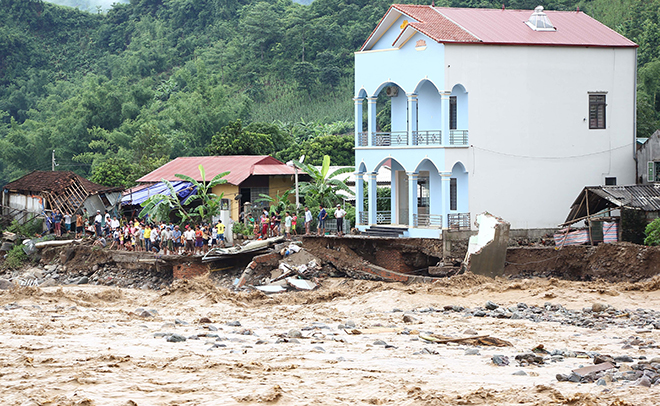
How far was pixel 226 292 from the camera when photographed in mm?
25438

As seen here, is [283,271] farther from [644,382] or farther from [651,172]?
[644,382]

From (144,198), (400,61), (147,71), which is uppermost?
(147,71)

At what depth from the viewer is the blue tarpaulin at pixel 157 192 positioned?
36.2 meters

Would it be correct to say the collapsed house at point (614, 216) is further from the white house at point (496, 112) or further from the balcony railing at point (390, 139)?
the balcony railing at point (390, 139)

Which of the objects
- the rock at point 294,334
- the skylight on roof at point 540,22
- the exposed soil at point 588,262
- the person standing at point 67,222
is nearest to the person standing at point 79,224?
the person standing at point 67,222

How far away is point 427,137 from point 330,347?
17045mm

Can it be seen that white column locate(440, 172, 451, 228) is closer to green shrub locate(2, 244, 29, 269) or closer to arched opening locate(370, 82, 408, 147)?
arched opening locate(370, 82, 408, 147)

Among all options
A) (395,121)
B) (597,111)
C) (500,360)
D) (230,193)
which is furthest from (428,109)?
(500,360)

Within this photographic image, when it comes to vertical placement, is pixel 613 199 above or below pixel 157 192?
below

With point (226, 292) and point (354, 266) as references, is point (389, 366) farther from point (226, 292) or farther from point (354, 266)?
point (354, 266)

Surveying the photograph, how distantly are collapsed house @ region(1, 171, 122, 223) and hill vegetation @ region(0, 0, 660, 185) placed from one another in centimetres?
632

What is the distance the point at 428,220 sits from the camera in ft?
104

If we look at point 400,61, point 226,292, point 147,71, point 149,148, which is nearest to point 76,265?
point 226,292

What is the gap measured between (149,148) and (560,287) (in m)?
34.9
